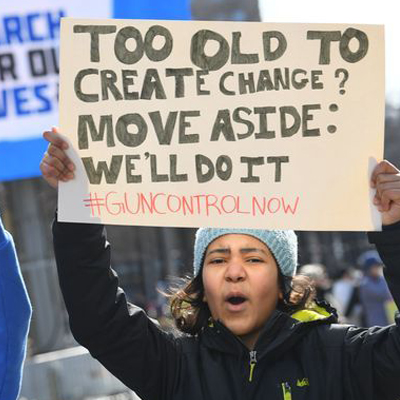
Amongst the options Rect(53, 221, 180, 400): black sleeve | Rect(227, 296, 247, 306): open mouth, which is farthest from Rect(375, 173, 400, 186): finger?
Rect(53, 221, 180, 400): black sleeve

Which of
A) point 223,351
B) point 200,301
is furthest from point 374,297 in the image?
point 223,351

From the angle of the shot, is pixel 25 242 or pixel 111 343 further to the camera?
pixel 25 242

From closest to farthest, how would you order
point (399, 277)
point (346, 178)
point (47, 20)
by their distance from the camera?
point (399, 277), point (346, 178), point (47, 20)

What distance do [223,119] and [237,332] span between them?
610mm

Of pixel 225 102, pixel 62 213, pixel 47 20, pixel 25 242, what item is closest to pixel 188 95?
pixel 225 102

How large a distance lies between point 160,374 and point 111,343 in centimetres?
18

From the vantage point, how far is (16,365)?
3016mm

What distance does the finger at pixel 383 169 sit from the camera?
10.0 ft

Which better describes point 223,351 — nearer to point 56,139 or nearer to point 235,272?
point 235,272

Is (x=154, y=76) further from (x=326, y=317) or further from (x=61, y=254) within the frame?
(x=326, y=317)

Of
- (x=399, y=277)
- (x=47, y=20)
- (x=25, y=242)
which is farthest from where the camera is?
(x=25, y=242)

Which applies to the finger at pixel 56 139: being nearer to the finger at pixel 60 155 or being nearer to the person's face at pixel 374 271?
the finger at pixel 60 155

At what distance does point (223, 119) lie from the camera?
3.24 metres

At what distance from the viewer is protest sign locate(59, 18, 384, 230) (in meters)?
3.17
